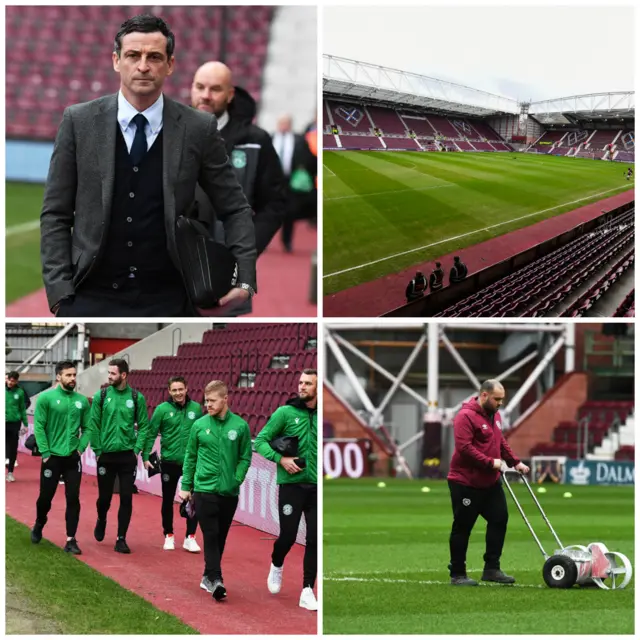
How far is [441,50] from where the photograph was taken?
17.2 ft

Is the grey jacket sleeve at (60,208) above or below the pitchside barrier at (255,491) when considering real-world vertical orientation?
above

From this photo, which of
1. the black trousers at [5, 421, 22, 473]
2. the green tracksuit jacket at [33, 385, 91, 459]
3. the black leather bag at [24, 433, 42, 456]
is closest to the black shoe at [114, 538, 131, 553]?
the green tracksuit jacket at [33, 385, 91, 459]

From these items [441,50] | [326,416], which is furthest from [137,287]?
[326,416]

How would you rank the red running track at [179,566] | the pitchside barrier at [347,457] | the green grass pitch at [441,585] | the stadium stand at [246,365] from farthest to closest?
the pitchside barrier at [347,457]
the stadium stand at [246,365]
the red running track at [179,566]
the green grass pitch at [441,585]

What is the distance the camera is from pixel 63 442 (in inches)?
210

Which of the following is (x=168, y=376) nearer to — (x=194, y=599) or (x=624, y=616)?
(x=194, y=599)

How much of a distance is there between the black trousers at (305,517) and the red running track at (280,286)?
0.79 metres

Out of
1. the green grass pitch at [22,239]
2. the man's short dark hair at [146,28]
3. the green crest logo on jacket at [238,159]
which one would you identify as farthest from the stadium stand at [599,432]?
the man's short dark hair at [146,28]

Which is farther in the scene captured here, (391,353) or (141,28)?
(391,353)

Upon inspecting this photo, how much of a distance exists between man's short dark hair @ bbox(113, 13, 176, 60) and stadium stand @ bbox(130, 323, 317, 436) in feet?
4.35

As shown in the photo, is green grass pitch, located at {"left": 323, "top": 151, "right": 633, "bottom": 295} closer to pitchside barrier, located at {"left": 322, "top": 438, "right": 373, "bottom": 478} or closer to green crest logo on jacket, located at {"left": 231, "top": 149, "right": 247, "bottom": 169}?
green crest logo on jacket, located at {"left": 231, "top": 149, "right": 247, "bottom": 169}

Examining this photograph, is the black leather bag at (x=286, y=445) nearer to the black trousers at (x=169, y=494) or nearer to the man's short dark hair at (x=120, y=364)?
the black trousers at (x=169, y=494)

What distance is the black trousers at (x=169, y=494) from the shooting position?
5422 millimetres

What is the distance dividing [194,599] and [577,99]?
2.98m
